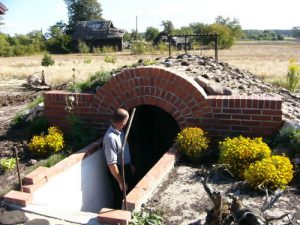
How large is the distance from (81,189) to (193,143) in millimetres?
1944

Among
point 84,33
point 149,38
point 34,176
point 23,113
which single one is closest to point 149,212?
point 34,176

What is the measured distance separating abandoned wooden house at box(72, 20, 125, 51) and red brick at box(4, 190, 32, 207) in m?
57.2

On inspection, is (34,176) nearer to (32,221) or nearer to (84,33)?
(32,221)

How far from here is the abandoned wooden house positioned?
6134 centimetres

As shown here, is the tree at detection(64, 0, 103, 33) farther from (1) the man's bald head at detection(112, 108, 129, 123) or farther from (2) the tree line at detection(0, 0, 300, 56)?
(1) the man's bald head at detection(112, 108, 129, 123)

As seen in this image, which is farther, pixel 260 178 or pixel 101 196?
pixel 101 196

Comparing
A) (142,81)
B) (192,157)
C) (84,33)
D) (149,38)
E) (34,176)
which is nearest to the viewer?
(34,176)

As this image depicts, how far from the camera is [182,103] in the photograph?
598cm

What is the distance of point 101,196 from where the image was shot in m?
6.34

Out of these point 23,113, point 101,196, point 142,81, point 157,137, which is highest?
point 142,81

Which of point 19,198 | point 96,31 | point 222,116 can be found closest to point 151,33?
point 96,31

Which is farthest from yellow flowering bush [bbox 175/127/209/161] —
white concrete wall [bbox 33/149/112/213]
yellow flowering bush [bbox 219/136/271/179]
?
white concrete wall [bbox 33/149/112/213]

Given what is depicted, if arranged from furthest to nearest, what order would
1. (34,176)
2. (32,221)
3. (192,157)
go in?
(192,157) → (34,176) → (32,221)

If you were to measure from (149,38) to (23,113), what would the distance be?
7011 centimetres
